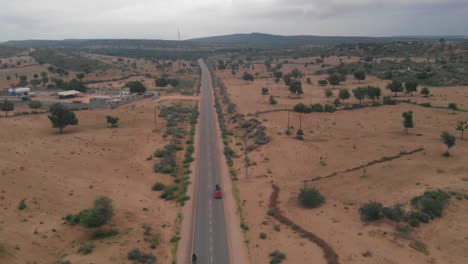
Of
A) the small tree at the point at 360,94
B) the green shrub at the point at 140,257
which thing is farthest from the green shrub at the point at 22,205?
the small tree at the point at 360,94

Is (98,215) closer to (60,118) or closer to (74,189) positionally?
(74,189)

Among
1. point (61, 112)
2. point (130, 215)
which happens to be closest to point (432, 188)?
point (130, 215)

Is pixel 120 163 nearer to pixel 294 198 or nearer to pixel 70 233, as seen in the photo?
pixel 70 233

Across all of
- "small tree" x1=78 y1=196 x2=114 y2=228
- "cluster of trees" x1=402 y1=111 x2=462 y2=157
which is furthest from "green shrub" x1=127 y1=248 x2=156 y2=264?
"cluster of trees" x1=402 y1=111 x2=462 y2=157

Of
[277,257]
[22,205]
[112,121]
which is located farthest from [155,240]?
[112,121]

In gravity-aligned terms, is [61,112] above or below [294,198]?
above

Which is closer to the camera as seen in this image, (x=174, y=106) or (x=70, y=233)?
(x=70, y=233)
